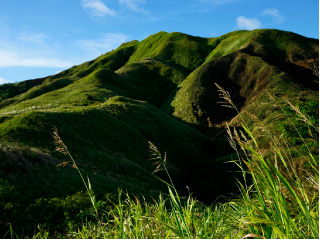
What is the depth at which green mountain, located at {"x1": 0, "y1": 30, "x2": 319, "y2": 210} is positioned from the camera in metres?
24.1

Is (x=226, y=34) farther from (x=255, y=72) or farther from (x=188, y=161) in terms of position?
(x=188, y=161)

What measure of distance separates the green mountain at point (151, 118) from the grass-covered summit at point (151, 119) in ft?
0.53

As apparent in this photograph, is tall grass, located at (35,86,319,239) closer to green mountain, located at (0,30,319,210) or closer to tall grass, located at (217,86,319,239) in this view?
tall grass, located at (217,86,319,239)

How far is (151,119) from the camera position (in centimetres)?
5616

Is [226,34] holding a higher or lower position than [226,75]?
higher

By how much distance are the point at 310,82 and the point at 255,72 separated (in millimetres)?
16174

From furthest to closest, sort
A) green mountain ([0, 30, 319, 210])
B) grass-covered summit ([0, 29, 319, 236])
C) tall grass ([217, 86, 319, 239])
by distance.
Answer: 1. green mountain ([0, 30, 319, 210])
2. grass-covered summit ([0, 29, 319, 236])
3. tall grass ([217, 86, 319, 239])

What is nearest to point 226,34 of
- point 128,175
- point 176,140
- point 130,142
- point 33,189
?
point 176,140

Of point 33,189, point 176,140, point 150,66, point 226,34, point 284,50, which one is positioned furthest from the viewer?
point 226,34

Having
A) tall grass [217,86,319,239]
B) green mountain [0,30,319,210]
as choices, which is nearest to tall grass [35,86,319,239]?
tall grass [217,86,319,239]

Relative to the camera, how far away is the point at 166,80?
112 meters

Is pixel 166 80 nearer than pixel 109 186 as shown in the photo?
No

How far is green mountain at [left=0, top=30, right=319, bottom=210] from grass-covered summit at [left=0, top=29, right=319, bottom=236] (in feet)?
0.53

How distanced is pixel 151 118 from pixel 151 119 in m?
0.64
